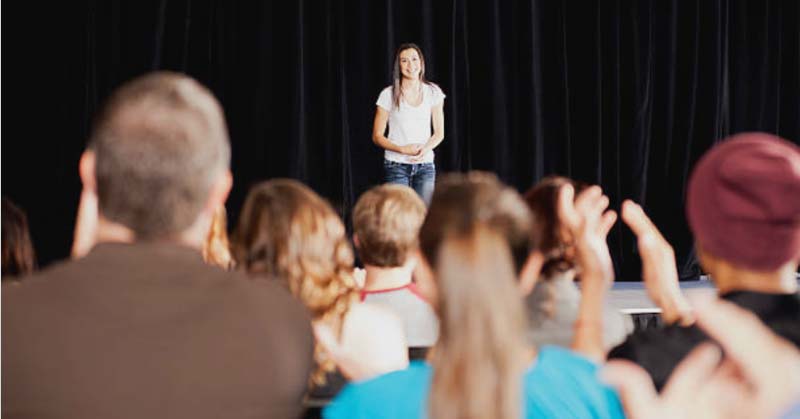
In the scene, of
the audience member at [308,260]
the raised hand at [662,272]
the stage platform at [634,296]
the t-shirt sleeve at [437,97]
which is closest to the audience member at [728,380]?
the raised hand at [662,272]

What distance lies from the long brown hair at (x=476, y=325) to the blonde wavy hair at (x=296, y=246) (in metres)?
0.61

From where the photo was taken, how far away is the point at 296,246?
163 centimetres

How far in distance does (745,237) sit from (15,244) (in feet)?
4.99

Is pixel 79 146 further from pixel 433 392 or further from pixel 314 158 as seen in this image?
pixel 433 392

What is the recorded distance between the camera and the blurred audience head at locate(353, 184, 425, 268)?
2.10m

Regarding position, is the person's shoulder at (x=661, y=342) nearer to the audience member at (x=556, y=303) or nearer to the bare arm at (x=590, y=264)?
the bare arm at (x=590, y=264)

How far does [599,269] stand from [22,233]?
4.31 feet

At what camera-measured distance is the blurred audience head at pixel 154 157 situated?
3.19ft

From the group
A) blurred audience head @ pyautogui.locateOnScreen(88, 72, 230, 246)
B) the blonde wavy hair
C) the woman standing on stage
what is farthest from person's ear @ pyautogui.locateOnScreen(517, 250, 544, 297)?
the woman standing on stage

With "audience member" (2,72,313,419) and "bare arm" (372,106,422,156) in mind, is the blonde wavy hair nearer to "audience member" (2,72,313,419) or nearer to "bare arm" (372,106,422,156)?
"audience member" (2,72,313,419)

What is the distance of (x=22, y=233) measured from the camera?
6.77 feet

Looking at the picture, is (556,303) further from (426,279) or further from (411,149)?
(411,149)

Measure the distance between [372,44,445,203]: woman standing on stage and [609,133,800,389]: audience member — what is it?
148 inches

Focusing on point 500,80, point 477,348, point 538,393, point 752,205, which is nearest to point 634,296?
point 500,80
